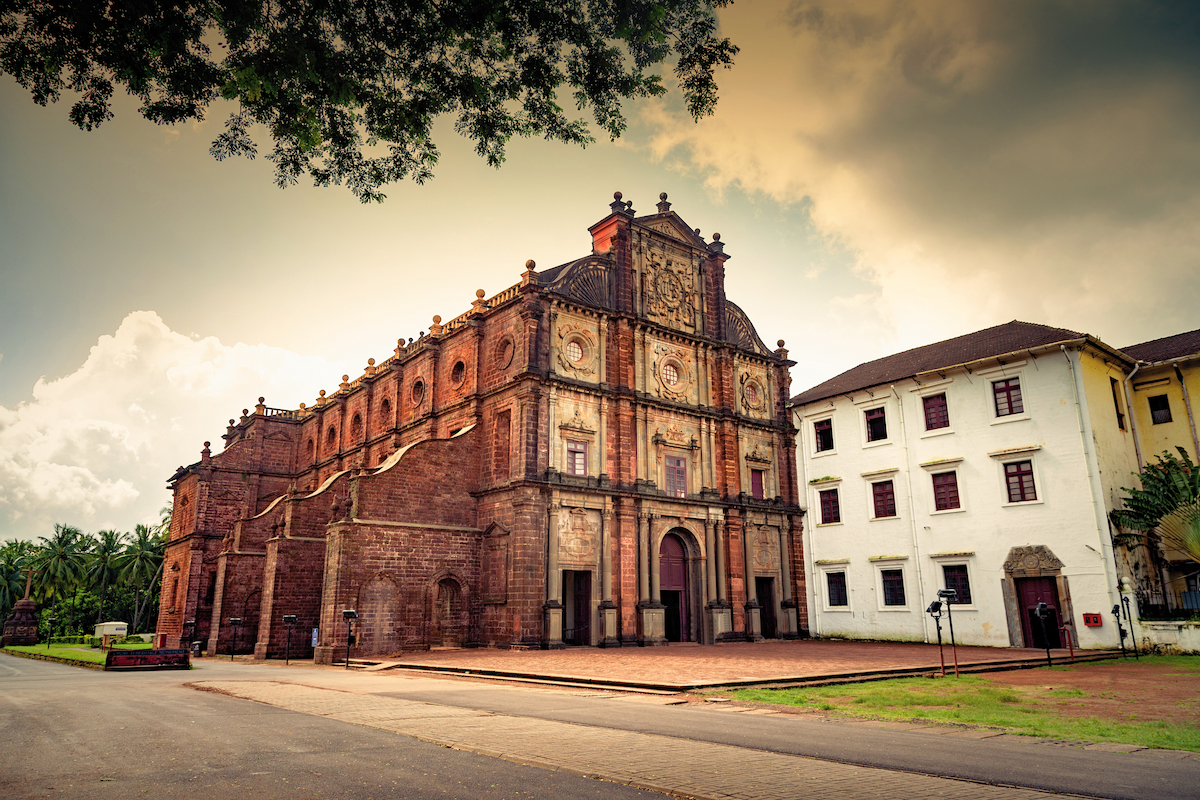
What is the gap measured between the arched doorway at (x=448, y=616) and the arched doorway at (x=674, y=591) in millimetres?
7789

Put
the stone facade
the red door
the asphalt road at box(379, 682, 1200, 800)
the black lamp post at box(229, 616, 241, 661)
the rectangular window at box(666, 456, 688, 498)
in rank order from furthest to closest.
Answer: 1. the black lamp post at box(229, 616, 241, 661)
2. the rectangular window at box(666, 456, 688, 498)
3. the stone facade
4. the red door
5. the asphalt road at box(379, 682, 1200, 800)

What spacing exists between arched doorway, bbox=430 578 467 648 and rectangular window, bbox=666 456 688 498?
930 centimetres

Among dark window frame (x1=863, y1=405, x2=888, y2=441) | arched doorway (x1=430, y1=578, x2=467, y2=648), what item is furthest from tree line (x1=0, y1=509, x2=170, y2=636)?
dark window frame (x1=863, y1=405, x2=888, y2=441)

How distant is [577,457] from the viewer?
28406 mm

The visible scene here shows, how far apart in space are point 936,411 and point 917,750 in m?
24.3

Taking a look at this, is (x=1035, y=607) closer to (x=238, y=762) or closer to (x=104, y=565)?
(x=238, y=762)

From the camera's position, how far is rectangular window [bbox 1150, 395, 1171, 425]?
1110 inches

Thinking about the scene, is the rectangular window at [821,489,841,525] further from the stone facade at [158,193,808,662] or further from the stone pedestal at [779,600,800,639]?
the stone pedestal at [779,600,800,639]

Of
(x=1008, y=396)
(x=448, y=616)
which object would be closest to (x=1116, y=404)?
(x=1008, y=396)

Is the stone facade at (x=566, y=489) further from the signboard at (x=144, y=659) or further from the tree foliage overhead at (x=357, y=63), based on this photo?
the tree foliage overhead at (x=357, y=63)

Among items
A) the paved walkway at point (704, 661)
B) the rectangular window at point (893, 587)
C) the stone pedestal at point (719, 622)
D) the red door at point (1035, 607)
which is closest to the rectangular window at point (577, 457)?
the paved walkway at point (704, 661)

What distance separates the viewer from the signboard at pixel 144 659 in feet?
79.2

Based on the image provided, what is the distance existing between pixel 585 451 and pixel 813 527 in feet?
39.5

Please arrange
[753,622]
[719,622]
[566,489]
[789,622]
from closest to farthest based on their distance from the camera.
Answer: [566,489]
[719,622]
[753,622]
[789,622]
